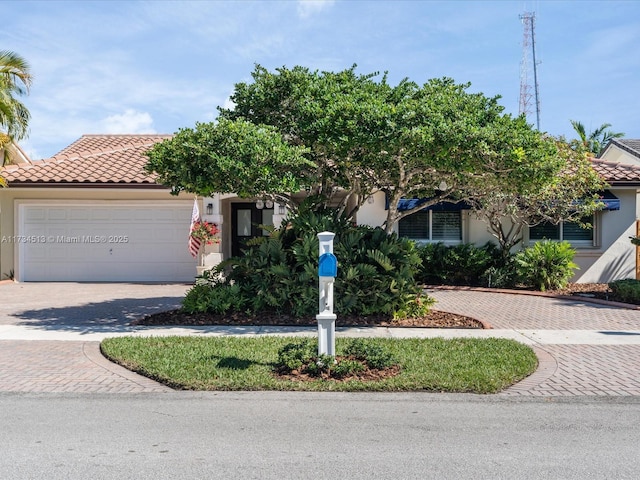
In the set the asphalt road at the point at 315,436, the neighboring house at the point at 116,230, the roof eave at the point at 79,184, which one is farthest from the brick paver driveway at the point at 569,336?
the roof eave at the point at 79,184

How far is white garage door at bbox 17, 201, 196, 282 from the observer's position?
60.0ft

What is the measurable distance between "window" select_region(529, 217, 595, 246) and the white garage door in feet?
36.3

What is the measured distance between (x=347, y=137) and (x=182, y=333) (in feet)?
14.4

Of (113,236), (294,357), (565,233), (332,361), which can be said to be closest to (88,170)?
(113,236)

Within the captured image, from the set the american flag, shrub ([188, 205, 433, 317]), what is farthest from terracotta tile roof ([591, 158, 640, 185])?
the american flag

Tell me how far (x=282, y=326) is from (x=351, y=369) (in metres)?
3.62

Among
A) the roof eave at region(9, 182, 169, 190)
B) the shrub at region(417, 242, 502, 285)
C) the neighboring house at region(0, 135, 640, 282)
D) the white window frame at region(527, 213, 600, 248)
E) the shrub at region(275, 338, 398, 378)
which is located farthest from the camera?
the neighboring house at region(0, 135, 640, 282)

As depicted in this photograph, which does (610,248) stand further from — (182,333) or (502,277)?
(182,333)

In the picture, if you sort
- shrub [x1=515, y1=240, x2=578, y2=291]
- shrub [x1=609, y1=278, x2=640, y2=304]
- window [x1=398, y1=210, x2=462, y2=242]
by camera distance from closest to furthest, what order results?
shrub [x1=609, y1=278, x2=640, y2=304], shrub [x1=515, y1=240, x2=578, y2=291], window [x1=398, y1=210, x2=462, y2=242]

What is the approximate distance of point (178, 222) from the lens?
18.3 metres

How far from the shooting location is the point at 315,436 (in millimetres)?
5184

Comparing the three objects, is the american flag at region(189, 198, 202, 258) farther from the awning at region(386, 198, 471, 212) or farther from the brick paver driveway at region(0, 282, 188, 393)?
the awning at region(386, 198, 471, 212)

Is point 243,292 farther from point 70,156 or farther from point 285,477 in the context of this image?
point 70,156

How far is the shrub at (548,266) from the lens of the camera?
15828 mm
